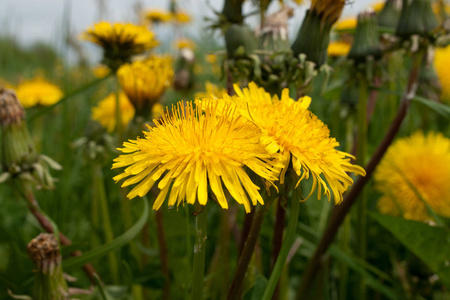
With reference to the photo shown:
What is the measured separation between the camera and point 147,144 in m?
0.68

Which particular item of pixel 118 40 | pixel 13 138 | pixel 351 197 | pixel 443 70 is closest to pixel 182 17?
pixel 443 70

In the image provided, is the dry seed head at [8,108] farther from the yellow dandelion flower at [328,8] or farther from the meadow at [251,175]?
the yellow dandelion flower at [328,8]

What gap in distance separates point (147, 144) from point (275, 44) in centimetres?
66

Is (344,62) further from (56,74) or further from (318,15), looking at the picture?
(56,74)

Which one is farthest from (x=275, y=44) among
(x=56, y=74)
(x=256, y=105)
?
(x=56, y=74)

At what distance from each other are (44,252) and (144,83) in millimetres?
797

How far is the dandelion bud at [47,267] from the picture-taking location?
2.92ft

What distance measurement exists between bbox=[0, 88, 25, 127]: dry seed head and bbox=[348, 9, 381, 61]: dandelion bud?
3.12 feet

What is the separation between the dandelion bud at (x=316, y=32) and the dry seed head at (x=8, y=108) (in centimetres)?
76

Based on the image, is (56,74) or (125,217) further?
(56,74)

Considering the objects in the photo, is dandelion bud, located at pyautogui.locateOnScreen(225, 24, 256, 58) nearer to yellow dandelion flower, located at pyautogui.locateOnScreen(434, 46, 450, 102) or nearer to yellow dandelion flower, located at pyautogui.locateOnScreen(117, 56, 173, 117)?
yellow dandelion flower, located at pyautogui.locateOnScreen(117, 56, 173, 117)

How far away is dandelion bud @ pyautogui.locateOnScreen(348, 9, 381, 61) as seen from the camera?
125 cm

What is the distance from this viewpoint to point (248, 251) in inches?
30.3

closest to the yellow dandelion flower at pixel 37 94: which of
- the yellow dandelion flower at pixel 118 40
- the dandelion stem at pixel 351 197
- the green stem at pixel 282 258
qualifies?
the yellow dandelion flower at pixel 118 40
